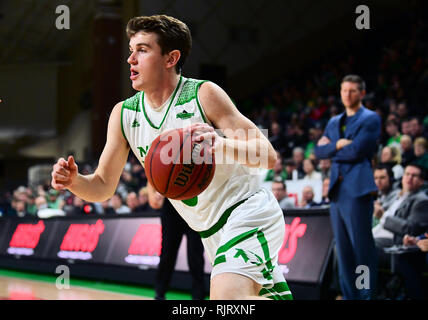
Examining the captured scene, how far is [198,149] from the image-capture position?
256 centimetres

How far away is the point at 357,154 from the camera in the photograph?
4.98 metres

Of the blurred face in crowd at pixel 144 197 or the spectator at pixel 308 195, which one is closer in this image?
the spectator at pixel 308 195

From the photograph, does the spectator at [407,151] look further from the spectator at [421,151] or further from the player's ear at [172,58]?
the player's ear at [172,58]

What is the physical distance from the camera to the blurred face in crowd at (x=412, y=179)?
5.56 meters

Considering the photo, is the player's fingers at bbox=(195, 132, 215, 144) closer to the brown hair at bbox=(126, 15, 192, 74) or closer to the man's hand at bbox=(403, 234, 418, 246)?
the brown hair at bbox=(126, 15, 192, 74)

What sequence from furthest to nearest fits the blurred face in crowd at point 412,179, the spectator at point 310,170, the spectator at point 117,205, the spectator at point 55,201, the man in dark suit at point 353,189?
the spectator at point 55,201, the spectator at point 117,205, the spectator at point 310,170, the blurred face in crowd at point 412,179, the man in dark suit at point 353,189

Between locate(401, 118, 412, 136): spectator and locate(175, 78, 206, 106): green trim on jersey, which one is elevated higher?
locate(175, 78, 206, 106): green trim on jersey

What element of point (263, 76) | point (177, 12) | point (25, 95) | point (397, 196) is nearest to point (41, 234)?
point (397, 196)

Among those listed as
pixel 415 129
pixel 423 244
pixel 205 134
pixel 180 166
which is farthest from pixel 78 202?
pixel 205 134

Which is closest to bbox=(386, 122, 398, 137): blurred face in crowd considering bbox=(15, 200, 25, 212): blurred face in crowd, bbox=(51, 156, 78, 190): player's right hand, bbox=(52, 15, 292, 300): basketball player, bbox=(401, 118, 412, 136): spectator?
bbox=(401, 118, 412, 136): spectator

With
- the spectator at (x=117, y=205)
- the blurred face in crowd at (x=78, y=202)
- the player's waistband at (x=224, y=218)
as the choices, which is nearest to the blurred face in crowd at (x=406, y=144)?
the spectator at (x=117, y=205)

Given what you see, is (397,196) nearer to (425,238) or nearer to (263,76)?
(425,238)

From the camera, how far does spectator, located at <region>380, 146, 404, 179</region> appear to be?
7.09 m

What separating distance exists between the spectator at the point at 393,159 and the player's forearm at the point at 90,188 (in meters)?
4.51
